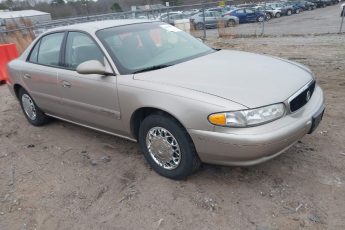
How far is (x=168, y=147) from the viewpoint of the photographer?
3.54 meters

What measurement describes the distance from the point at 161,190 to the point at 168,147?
0.44 metres

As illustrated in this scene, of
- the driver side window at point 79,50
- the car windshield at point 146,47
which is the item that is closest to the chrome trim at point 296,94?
the car windshield at point 146,47

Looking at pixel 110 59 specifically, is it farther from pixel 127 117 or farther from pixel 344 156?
pixel 344 156

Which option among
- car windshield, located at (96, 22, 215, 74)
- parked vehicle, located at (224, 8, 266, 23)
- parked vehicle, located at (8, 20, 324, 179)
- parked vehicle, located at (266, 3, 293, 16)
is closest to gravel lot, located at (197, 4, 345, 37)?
parked vehicle, located at (224, 8, 266, 23)

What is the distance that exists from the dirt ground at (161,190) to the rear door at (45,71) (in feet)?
2.18

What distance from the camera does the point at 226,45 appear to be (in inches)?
527

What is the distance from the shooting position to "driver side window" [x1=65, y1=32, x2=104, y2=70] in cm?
411

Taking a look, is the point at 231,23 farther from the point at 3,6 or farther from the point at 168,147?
the point at 3,6

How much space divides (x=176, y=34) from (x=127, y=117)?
1461 mm

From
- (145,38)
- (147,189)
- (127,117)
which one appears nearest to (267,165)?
(147,189)

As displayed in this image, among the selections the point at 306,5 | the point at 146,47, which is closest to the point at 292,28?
the point at 146,47

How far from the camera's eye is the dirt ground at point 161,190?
3070 millimetres

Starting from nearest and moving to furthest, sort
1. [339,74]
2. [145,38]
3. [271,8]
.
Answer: [145,38] → [339,74] → [271,8]

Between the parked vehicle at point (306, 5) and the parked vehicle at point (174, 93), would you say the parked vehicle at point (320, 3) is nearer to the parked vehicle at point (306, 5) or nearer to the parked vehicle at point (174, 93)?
the parked vehicle at point (306, 5)
